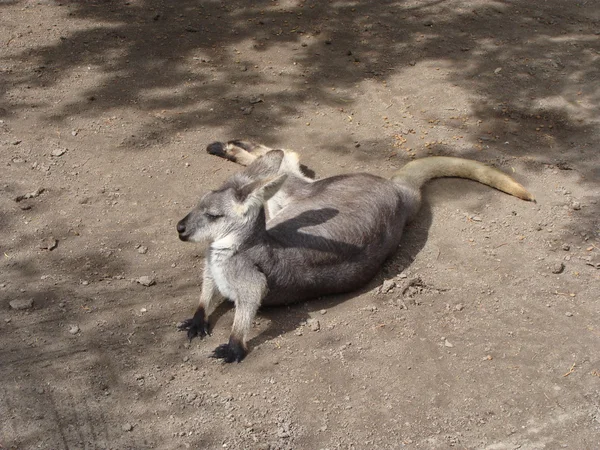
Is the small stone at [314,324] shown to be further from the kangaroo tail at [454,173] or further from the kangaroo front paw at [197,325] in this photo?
the kangaroo tail at [454,173]

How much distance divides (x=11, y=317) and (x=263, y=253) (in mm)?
1552

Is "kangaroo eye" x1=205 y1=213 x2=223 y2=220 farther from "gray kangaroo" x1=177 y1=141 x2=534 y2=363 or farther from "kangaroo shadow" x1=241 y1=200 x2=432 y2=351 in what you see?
"kangaroo shadow" x1=241 y1=200 x2=432 y2=351

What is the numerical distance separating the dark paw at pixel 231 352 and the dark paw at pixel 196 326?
177mm

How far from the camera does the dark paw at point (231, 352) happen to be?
14.1ft

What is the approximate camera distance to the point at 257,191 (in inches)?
175

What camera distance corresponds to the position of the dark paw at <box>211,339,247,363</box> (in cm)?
431

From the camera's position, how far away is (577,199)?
19.1 ft

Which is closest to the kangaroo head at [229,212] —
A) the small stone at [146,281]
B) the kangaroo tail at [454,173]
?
the small stone at [146,281]

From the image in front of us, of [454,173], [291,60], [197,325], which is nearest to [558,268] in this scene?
[454,173]

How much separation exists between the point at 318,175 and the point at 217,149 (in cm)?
84

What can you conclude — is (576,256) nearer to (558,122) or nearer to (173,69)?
(558,122)

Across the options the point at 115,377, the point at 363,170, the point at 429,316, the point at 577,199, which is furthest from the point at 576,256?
the point at 115,377

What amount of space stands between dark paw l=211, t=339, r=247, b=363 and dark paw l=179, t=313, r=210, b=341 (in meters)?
0.18

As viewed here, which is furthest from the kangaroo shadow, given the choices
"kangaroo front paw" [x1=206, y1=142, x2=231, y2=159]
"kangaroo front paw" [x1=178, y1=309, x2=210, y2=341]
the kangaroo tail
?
"kangaroo front paw" [x1=206, y1=142, x2=231, y2=159]
